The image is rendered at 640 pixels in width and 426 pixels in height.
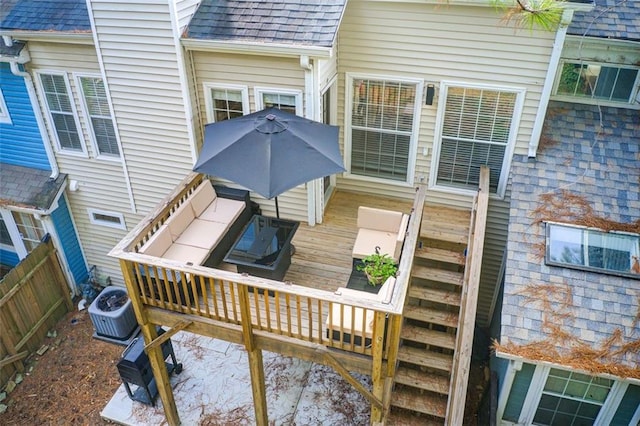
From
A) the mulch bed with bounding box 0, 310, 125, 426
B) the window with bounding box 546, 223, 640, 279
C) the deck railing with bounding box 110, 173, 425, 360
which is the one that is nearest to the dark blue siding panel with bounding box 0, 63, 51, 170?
the mulch bed with bounding box 0, 310, 125, 426

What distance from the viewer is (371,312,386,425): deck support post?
207 inches

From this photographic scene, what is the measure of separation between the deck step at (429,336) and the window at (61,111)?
22.6 ft

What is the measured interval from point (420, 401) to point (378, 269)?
199cm

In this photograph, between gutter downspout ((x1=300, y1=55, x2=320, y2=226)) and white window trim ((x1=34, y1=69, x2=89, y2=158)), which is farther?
white window trim ((x1=34, y1=69, x2=89, y2=158))

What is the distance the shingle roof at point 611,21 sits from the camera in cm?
710

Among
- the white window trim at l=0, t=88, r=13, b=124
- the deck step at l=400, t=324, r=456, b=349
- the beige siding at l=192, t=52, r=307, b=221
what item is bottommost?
the deck step at l=400, t=324, r=456, b=349

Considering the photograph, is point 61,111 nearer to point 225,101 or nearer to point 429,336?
point 225,101

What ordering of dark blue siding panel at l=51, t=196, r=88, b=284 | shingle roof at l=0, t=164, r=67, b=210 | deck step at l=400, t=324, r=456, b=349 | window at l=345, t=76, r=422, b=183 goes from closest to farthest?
deck step at l=400, t=324, r=456, b=349 < window at l=345, t=76, r=422, b=183 < shingle roof at l=0, t=164, r=67, b=210 < dark blue siding panel at l=51, t=196, r=88, b=284

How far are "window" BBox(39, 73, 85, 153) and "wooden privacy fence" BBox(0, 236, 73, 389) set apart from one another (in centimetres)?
213

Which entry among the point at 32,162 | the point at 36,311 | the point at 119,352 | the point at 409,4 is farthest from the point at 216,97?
the point at 36,311

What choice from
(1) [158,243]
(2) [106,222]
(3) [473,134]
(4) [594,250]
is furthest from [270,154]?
(2) [106,222]

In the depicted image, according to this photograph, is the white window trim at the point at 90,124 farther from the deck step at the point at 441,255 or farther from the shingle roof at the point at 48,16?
the deck step at the point at 441,255

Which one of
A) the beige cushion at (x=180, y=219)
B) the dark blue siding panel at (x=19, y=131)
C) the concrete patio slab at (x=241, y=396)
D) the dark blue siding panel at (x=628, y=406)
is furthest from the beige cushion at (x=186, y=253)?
the dark blue siding panel at (x=628, y=406)

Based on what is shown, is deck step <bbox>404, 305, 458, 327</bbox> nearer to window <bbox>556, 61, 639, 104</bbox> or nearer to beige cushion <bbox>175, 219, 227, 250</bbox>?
beige cushion <bbox>175, 219, 227, 250</bbox>
